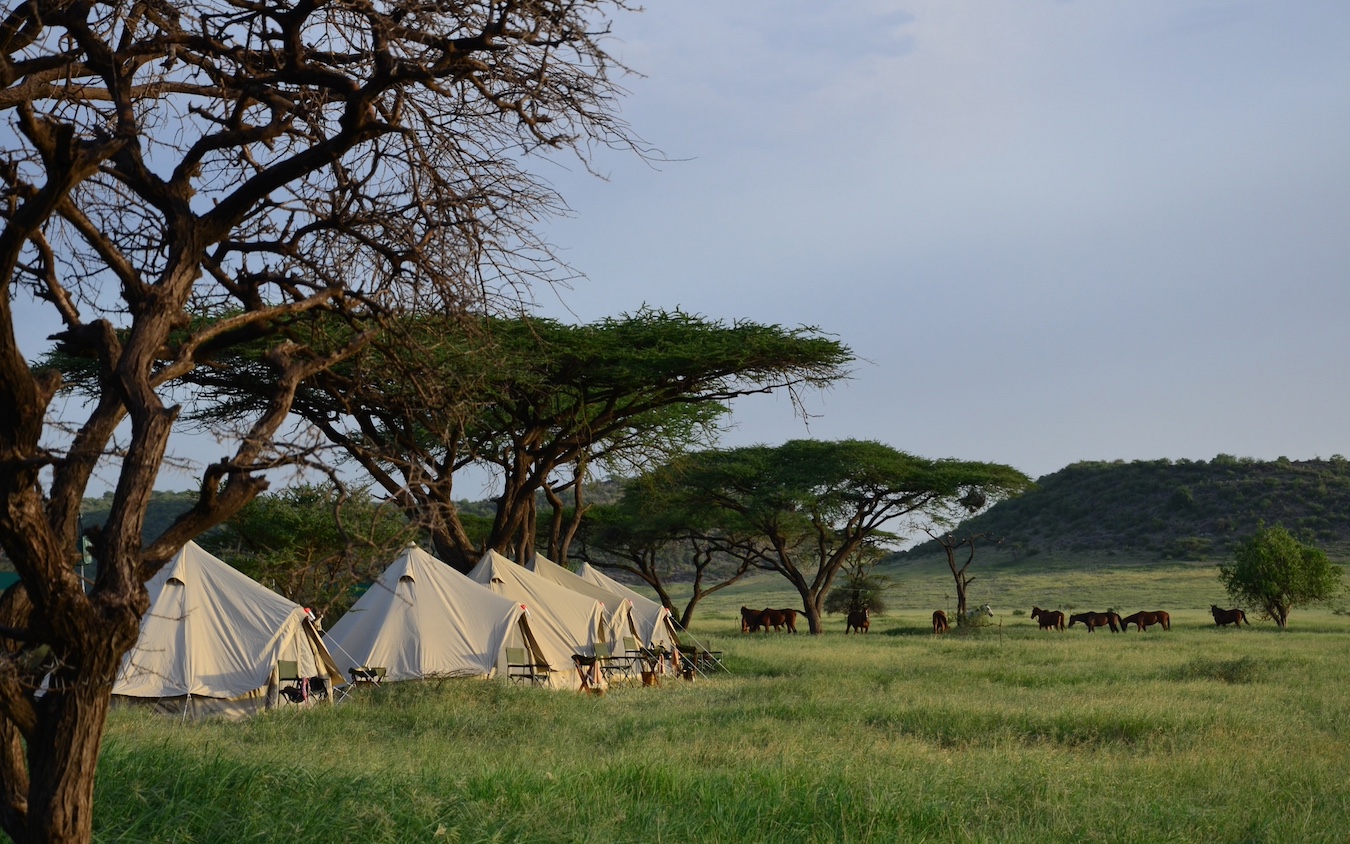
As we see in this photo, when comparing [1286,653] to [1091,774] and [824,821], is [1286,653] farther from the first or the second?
[824,821]

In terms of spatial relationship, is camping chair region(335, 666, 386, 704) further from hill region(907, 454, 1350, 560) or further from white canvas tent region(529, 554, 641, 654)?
hill region(907, 454, 1350, 560)

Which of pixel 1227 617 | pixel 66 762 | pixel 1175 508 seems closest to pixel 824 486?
pixel 1227 617

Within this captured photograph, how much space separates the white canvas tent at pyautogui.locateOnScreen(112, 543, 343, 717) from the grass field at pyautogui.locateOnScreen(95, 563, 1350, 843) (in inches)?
51.2

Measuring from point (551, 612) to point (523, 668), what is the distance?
155 cm

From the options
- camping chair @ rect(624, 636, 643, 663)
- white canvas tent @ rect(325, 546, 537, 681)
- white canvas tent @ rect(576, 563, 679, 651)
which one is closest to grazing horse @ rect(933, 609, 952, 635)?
white canvas tent @ rect(576, 563, 679, 651)

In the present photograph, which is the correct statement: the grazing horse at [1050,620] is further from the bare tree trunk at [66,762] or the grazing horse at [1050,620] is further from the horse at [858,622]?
the bare tree trunk at [66,762]

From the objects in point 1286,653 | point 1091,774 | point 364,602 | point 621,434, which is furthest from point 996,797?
point 621,434

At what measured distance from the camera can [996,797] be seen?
747 cm

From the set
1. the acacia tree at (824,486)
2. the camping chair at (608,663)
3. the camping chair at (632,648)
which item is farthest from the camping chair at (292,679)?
the acacia tree at (824,486)

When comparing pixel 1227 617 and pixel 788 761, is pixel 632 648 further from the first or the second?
pixel 1227 617

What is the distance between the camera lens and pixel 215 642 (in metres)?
15.0

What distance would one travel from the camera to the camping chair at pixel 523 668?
17.9 meters

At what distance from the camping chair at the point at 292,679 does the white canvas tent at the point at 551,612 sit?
4.52 meters

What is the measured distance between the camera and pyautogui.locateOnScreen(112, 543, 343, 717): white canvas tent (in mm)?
14492
